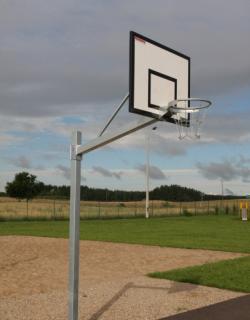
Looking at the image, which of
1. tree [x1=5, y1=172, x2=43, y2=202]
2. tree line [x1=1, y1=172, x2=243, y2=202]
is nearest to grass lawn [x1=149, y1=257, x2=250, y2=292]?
tree line [x1=1, y1=172, x2=243, y2=202]

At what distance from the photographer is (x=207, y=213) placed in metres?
52.8

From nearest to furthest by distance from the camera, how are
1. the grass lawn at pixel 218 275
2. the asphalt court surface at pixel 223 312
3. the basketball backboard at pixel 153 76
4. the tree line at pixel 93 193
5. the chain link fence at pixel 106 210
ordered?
the basketball backboard at pixel 153 76 → the asphalt court surface at pixel 223 312 → the grass lawn at pixel 218 275 → the chain link fence at pixel 106 210 → the tree line at pixel 93 193

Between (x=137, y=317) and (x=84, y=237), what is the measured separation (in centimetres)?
1512

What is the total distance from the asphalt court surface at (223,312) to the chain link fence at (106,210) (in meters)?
29.9

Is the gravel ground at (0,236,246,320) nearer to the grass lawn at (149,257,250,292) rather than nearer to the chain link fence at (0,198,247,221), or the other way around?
the grass lawn at (149,257,250,292)

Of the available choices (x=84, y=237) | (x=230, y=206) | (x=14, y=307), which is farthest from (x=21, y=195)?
(x=14, y=307)

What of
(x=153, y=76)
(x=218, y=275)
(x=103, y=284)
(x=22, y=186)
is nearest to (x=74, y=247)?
(x=153, y=76)

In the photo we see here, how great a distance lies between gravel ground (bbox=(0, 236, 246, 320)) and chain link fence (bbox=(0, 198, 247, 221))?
21.7 m

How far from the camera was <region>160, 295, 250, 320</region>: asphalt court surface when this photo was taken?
746cm

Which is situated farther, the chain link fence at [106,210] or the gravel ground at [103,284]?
the chain link fence at [106,210]

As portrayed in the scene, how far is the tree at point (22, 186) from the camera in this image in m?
77.6

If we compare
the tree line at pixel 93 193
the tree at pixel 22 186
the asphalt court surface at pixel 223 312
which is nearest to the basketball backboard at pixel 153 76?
the asphalt court surface at pixel 223 312

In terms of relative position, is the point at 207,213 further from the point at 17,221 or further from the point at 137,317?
the point at 137,317

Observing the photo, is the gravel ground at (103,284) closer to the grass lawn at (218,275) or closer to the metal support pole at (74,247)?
the grass lawn at (218,275)
